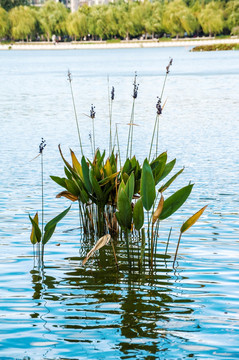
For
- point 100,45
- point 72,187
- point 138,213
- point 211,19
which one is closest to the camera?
point 138,213

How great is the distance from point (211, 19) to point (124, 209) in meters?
126

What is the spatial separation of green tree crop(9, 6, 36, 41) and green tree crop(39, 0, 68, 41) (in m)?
2.08

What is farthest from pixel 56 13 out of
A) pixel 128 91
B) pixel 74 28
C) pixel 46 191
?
pixel 46 191

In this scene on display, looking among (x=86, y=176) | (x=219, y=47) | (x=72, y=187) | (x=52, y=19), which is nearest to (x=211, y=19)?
(x=219, y=47)

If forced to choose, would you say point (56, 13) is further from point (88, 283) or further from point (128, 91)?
point (88, 283)

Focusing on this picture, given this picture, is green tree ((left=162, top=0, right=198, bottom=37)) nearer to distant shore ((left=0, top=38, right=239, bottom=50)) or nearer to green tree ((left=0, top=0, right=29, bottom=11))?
distant shore ((left=0, top=38, right=239, bottom=50))

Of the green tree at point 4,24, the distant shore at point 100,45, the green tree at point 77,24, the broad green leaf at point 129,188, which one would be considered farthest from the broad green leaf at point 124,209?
the green tree at point 4,24

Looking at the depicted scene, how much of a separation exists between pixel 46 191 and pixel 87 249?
12.9ft

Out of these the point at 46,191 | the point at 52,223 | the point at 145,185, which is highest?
the point at 145,185

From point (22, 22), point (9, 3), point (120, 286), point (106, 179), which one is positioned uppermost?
point (9, 3)

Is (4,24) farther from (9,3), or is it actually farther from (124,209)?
(124,209)

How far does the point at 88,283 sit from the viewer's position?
6305 millimetres

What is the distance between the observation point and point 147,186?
5.96m

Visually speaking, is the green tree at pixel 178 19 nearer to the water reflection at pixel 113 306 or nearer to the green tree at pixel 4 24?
the green tree at pixel 4 24
